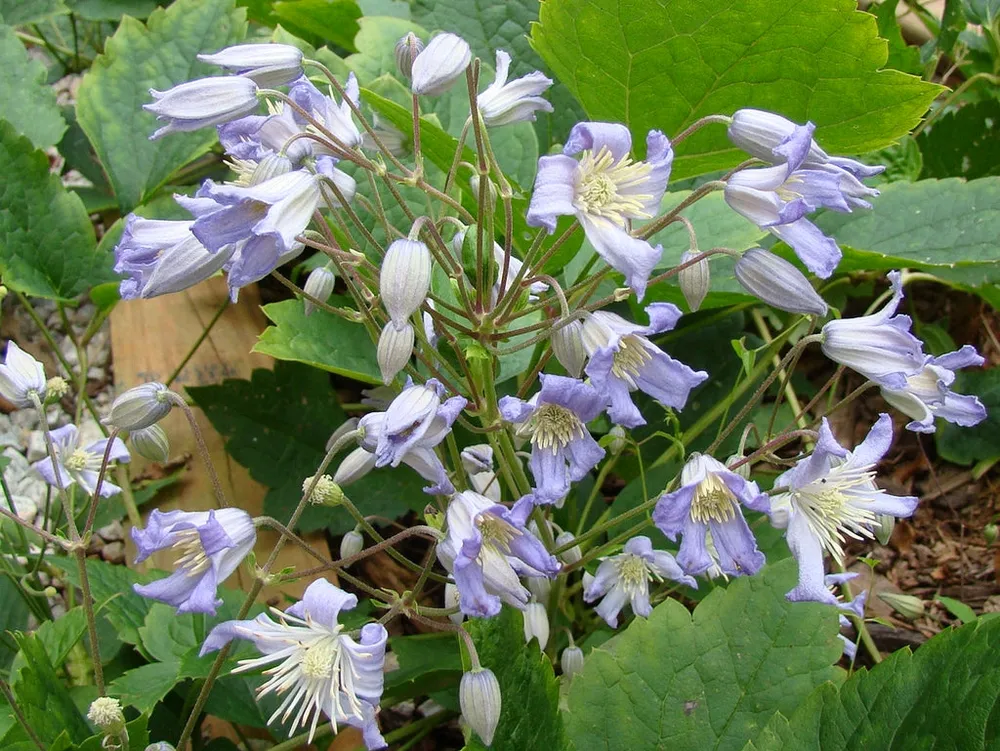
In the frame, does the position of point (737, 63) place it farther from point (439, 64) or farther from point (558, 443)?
point (558, 443)

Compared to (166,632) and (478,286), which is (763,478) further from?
(166,632)

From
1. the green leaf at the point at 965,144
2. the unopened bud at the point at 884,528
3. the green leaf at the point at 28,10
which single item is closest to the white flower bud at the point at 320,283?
the unopened bud at the point at 884,528

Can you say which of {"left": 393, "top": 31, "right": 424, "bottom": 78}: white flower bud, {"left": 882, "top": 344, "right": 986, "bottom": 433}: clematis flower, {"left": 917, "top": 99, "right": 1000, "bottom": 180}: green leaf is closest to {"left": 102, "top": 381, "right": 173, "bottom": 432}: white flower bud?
{"left": 393, "top": 31, "right": 424, "bottom": 78}: white flower bud

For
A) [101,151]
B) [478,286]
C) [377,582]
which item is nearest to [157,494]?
[377,582]

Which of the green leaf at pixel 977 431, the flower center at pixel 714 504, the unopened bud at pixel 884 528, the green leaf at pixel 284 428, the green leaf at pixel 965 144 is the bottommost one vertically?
the green leaf at pixel 977 431

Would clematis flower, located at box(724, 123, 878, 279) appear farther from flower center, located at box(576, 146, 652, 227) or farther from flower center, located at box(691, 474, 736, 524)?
flower center, located at box(691, 474, 736, 524)

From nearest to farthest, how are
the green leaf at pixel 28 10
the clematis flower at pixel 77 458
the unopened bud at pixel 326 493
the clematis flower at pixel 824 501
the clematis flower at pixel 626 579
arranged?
the clematis flower at pixel 824 501 < the unopened bud at pixel 326 493 < the clematis flower at pixel 626 579 < the clematis flower at pixel 77 458 < the green leaf at pixel 28 10

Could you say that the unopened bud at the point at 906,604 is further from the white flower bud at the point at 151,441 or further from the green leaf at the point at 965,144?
the white flower bud at the point at 151,441
